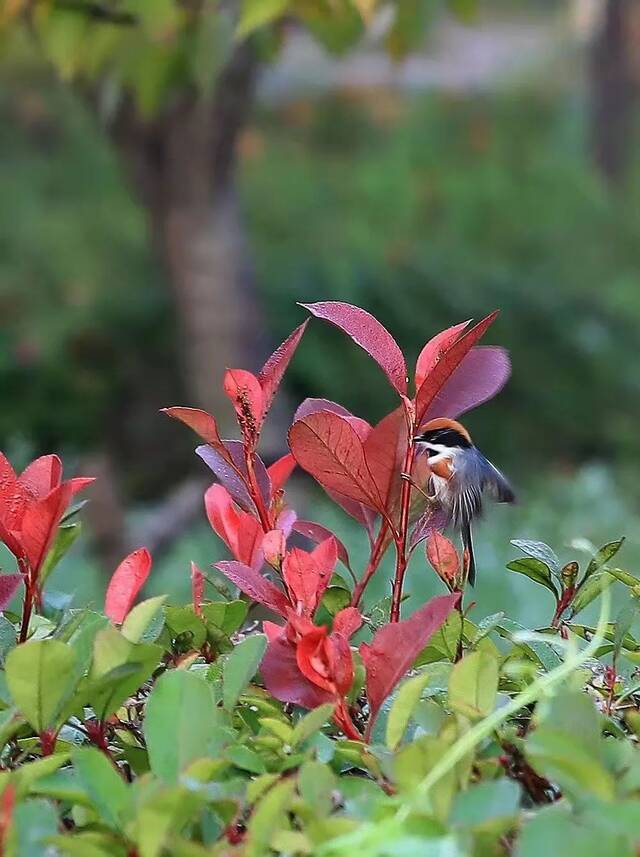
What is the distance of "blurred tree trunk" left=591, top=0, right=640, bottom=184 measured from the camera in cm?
768

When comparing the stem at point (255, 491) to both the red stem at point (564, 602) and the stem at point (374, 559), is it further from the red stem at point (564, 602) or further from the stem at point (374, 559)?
the red stem at point (564, 602)

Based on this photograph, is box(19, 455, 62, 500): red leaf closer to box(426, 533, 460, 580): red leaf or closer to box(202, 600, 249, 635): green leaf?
box(202, 600, 249, 635): green leaf

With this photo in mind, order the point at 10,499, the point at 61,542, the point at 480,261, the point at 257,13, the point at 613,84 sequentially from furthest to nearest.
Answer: the point at 613,84 < the point at 480,261 < the point at 257,13 < the point at 61,542 < the point at 10,499

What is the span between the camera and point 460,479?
3.80 ft

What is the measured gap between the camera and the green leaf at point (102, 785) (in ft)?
2.17

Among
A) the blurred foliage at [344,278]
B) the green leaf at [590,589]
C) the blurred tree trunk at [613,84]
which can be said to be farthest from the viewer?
the blurred tree trunk at [613,84]

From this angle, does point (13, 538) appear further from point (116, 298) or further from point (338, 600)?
point (116, 298)

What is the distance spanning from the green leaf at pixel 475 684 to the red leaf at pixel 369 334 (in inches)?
9.1

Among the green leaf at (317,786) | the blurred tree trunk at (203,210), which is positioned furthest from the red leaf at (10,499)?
the blurred tree trunk at (203,210)

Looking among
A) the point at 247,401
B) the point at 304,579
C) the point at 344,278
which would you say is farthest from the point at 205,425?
the point at 344,278

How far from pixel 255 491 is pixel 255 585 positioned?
8 centimetres

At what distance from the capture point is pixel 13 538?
90 centimetres

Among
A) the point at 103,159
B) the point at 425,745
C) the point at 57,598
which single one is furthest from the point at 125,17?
the point at 103,159

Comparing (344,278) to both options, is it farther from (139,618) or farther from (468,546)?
(139,618)
